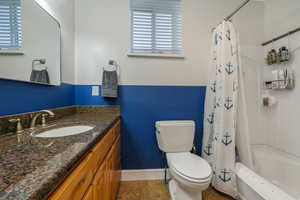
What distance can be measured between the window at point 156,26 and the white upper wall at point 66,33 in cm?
76

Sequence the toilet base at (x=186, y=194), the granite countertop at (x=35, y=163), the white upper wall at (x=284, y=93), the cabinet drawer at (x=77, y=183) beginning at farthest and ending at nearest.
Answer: the white upper wall at (x=284, y=93), the toilet base at (x=186, y=194), the cabinet drawer at (x=77, y=183), the granite countertop at (x=35, y=163)

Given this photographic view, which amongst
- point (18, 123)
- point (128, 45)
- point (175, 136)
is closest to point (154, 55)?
point (128, 45)

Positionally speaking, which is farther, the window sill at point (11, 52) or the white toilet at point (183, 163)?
the white toilet at point (183, 163)

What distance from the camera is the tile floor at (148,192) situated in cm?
150

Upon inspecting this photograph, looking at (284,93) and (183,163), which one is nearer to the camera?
(183,163)

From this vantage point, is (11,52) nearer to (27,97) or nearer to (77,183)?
(27,97)

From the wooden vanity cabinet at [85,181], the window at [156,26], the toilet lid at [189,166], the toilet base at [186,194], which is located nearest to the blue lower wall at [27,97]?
the wooden vanity cabinet at [85,181]

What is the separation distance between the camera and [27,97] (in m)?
1.05

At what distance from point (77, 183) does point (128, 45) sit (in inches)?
65.4

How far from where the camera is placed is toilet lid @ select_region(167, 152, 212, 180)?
3.85 ft

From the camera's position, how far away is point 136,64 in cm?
184

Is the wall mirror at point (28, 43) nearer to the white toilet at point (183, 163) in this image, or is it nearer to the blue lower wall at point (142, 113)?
the blue lower wall at point (142, 113)

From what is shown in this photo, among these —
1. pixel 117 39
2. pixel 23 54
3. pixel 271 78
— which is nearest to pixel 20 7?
pixel 23 54

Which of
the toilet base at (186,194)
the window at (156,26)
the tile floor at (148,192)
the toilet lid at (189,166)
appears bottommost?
the tile floor at (148,192)
